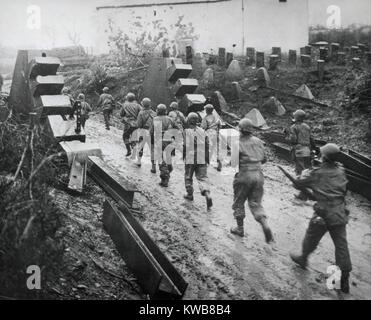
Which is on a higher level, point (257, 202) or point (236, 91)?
point (236, 91)

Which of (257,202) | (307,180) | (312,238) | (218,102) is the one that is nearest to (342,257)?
(312,238)

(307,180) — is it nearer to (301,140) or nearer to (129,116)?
(301,140)

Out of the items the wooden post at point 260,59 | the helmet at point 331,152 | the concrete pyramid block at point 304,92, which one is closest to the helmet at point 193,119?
the helmet at point 331,152

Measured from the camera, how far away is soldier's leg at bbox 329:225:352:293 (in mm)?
5020

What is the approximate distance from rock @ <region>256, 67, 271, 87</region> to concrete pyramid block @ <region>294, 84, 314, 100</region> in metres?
1.24

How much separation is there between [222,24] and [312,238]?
16259mm

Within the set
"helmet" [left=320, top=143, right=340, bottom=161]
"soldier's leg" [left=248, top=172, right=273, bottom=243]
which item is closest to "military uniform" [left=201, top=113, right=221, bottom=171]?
"soldier's leg" [left=248, top=172, right=273, bottom=243]

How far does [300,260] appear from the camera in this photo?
5594 mm

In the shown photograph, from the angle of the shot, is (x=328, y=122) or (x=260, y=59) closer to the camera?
(x=328, y=122)

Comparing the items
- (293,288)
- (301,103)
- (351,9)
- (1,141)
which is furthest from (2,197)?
(351,9)

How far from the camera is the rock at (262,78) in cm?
1460

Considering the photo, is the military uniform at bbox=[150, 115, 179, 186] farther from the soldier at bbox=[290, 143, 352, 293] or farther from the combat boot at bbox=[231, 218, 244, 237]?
the soldier at bbox=[290, 143, 352, 293]
